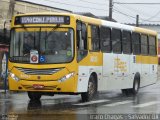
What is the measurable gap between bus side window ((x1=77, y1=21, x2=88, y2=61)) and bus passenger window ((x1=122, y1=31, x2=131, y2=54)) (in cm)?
407

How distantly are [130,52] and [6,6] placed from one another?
1079cm

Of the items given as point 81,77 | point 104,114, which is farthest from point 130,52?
point 104,114

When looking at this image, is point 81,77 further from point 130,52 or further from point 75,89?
point 130,52

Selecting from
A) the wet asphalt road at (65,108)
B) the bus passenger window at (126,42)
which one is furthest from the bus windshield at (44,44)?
the bus passenger window at (126,42)

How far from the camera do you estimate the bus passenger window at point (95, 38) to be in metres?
19.5

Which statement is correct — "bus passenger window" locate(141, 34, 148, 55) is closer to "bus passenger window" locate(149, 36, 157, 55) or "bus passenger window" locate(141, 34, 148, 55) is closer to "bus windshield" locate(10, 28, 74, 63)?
"bus passenger window" locate(149, 36, 157, 55)

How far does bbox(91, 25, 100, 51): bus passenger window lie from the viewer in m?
19.5

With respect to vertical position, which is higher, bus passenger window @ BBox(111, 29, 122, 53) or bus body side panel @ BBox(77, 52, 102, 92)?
bus passenger window @ BBox(111, 29, 122, 53)

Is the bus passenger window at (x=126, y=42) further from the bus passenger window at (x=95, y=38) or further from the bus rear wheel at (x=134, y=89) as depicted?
the bus passenger window at (x=95, y=38)

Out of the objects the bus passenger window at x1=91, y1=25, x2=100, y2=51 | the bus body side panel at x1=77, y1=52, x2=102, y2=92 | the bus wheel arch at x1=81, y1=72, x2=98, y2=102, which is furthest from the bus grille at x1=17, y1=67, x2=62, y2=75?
the bus passenger window at x1=91, y1=25, x2=100, y2=51

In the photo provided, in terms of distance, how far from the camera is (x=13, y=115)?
1484 centimetres

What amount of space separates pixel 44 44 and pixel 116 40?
446 cm

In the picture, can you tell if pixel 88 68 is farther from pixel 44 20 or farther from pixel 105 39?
pixel 44 20

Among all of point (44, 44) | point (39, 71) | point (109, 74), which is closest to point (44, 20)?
point (44, 44)
